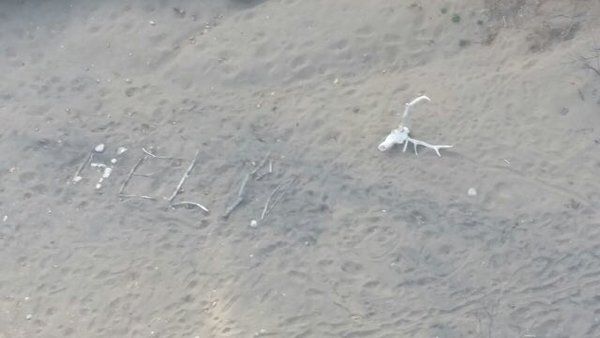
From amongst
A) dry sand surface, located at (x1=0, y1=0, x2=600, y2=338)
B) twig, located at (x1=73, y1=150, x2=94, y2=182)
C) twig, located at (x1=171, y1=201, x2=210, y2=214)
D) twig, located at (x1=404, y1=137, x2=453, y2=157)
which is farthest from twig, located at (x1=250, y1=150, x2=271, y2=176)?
twig, located at (x1=73, y1=150, x2=94, y2=182)

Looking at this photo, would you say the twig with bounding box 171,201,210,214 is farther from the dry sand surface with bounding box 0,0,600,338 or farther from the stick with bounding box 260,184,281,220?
the stick with bounding box 260,184,281,220

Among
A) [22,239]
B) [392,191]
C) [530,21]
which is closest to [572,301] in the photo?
[392,191]

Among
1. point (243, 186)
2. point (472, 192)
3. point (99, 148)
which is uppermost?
point (99, 148)

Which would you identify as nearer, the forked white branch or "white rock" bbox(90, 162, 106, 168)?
the forked white branch

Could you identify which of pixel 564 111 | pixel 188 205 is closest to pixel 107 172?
pixel 188 205

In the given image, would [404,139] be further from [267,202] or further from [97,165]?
[97,165]

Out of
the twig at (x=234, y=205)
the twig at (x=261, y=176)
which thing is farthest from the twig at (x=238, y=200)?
the twig at (x=261, y=176)

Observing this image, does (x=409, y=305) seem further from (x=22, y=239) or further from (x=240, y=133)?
(x=22, y=239)

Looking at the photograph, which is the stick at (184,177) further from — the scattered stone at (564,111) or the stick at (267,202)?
the scattered stone at (564,111)

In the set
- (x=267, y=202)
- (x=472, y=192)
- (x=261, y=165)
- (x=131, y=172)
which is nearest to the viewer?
(x=472, y=192)
